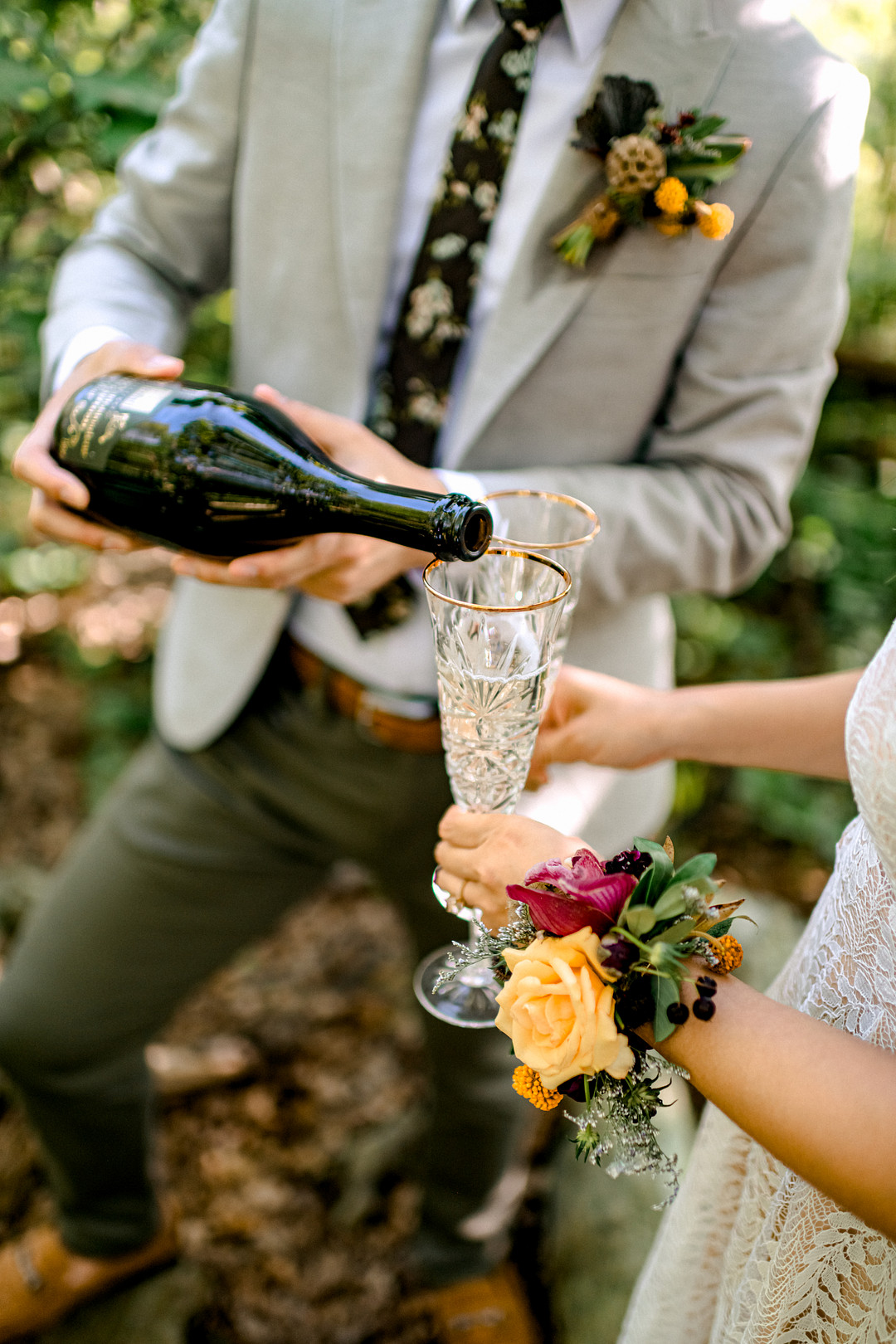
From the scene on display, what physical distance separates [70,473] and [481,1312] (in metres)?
2.03

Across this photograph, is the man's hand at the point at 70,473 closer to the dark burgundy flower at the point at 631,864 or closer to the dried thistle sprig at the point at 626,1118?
the dark burgundy flower at the point at 631,864

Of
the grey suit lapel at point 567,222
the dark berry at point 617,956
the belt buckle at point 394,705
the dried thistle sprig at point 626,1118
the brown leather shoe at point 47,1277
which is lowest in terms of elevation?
the brown leather shoe at point 47,1277

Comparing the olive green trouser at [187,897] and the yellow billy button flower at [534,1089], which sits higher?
the yellow billy button flower at [534,1089]

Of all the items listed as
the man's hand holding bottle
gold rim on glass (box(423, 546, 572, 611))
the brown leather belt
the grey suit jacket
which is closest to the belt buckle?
the brown leather belt

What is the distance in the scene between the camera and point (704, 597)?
3457 millimetres

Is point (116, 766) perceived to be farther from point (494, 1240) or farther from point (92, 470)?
point (92, 470)

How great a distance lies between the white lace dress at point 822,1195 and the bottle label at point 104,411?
0.96 meters

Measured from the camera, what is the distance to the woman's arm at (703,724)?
119 centimetres

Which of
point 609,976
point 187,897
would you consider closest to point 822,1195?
point 609,976

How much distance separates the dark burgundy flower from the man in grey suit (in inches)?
24.4

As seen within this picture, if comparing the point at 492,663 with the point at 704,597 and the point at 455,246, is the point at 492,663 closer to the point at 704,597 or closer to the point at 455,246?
the point at 455,246

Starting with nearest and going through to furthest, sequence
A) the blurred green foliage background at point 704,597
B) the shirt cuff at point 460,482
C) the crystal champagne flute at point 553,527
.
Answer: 1. the crystal champagne flute at point 553,527
2. the shirt cuff at point 460,482
3. the blurred green foliage background at point 704,597

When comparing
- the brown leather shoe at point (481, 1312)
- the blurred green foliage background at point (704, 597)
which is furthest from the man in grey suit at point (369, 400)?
the blurred green foliage background at point (704, 597)

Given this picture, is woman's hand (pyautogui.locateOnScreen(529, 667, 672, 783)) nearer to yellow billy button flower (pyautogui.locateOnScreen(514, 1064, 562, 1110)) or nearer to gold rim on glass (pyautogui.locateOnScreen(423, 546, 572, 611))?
gold rim on glass (pyautogui.locateOnScreen(423, 546, 572, 611))
